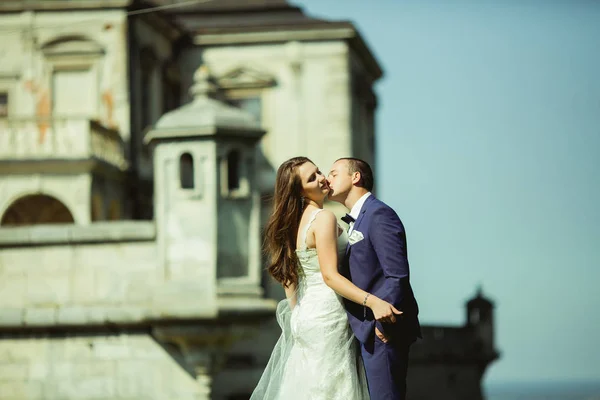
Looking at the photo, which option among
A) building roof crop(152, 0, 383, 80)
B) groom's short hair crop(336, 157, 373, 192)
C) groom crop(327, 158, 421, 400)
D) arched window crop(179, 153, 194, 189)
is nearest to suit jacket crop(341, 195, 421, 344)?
groom crop(327, 158, 421, 400)

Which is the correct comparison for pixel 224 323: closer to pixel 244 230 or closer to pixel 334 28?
pixel 244 230

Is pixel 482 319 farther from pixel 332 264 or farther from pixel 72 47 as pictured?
pixel 332 264

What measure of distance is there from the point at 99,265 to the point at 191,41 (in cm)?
1922

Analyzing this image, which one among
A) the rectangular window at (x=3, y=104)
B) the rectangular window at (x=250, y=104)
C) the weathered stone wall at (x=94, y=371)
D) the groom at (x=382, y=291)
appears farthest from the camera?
the rectangular window at (x=250, y=104)

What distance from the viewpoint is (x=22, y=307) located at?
20.0 meters

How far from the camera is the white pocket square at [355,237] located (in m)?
9.63

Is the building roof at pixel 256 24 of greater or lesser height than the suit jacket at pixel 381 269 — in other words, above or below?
above

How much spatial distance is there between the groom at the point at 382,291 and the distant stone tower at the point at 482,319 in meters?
33.8

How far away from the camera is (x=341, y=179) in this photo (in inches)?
389

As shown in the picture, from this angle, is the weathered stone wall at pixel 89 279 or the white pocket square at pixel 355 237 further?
the weathered stone wall at pixel 89 279

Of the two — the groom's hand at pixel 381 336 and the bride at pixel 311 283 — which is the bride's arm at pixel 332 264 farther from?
the groom's hand at pixel 381 336

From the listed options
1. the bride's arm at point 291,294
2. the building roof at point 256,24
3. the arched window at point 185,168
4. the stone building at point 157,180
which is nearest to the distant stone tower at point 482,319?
the stone building at point 157,180

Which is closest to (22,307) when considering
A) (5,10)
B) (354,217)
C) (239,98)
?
(354,217)

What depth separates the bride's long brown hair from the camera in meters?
9.99
